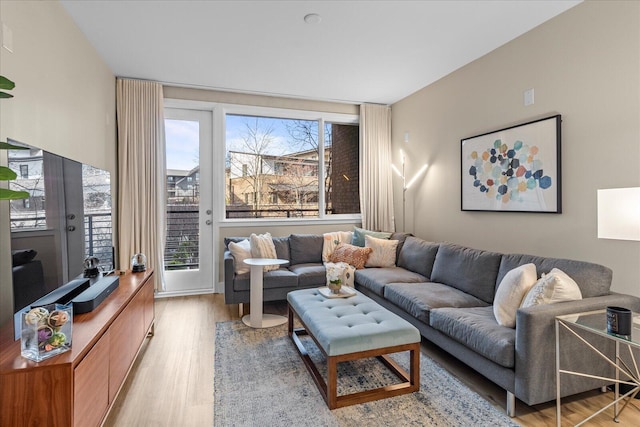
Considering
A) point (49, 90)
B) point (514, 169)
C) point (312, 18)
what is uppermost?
point (312, 18)

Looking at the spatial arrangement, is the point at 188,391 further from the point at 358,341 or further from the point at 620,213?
the point at 620,213

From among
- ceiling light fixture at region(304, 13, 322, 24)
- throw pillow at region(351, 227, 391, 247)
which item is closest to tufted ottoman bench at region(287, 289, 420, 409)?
throw pillow at region(351, 227, 391, 247)

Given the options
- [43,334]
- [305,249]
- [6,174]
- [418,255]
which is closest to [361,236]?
[305,249]

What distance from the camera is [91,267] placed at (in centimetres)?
245

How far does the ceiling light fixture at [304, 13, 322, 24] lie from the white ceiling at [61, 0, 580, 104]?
4 centimetres

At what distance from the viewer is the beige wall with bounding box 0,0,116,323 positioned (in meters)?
1.82

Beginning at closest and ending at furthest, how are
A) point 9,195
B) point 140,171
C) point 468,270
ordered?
1. point 9,195
2. point 468,270
3. point 140,171

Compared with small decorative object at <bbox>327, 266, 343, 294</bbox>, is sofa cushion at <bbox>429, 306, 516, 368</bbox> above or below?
below

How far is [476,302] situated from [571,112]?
1601 mm

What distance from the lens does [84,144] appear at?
116 inches

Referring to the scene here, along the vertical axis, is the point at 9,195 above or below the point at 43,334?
above

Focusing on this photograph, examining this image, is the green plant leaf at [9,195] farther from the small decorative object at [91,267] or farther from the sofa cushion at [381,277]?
the sofa cushion at [381,277]

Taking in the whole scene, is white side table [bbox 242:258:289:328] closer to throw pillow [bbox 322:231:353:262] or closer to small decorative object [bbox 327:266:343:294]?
small decorative object [bbox 327:266:343:294]

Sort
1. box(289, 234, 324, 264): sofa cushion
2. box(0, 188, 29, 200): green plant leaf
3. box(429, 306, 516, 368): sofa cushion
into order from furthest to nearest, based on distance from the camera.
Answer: box(289, 234, 324, 264): sofa cushion
box(429, 306, 516, 368): sofa cushion
box(0, 188, 29, 200): green plant leaf
